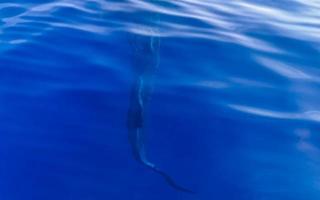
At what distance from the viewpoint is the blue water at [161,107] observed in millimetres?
2949

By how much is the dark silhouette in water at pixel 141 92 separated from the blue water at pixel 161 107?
0.04 metres

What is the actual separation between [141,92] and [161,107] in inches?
10.8

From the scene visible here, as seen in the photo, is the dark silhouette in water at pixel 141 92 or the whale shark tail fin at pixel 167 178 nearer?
the whale shark tail fin at pixel 167 178

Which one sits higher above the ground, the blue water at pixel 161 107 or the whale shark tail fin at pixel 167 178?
the blue water at pixel 161 107

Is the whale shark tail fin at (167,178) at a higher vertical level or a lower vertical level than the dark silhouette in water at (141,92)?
lower

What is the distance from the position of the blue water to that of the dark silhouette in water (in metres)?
0.04

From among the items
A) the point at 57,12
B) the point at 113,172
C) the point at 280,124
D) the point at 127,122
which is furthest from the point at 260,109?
the point at 57,12

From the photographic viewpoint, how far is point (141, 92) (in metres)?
3.75

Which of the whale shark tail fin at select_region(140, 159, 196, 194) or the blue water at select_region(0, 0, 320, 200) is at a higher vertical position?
the blue water at select_region(0, 0, 320, 200)

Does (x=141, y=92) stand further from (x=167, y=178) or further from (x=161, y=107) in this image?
(x=167, y=178)

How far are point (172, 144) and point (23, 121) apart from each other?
4.56ft

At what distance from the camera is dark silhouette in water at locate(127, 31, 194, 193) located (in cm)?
309

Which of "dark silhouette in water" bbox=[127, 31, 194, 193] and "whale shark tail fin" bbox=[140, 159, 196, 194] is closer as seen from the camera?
"whale shark tail fin" bbox=[140, 159, 196, 194]

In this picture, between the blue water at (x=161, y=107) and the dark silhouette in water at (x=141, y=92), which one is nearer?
the blue water at (x=161, y=107)
